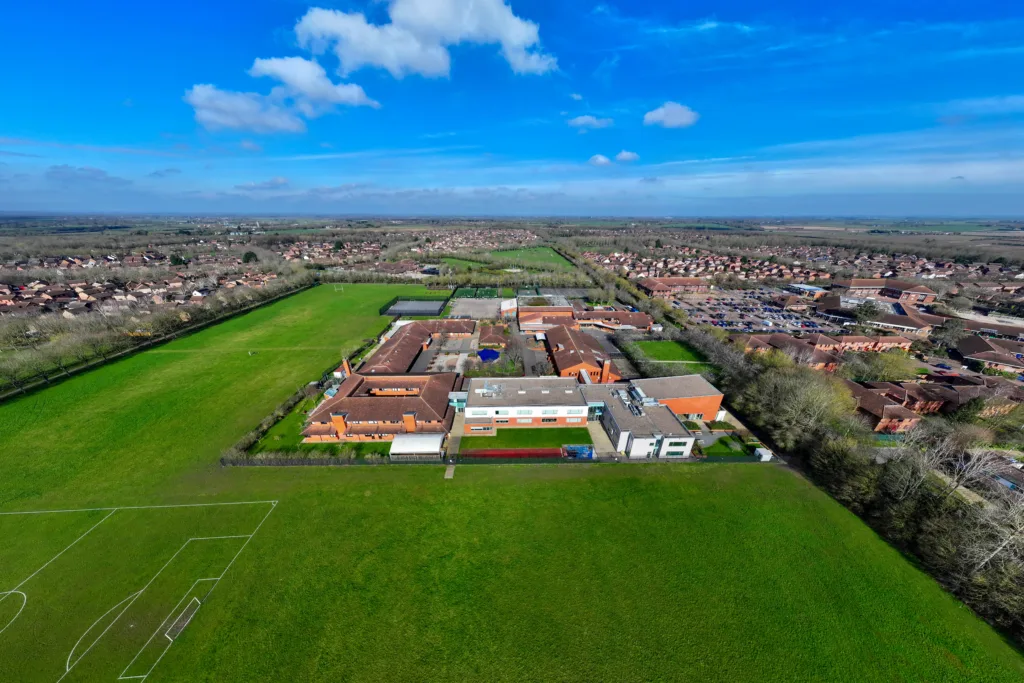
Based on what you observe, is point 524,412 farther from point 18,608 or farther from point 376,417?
point 18,608

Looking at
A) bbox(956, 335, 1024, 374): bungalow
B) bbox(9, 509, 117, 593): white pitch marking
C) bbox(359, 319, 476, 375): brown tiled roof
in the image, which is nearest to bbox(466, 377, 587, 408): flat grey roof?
bbox(359, 319, 476, 375): brown tiled roof

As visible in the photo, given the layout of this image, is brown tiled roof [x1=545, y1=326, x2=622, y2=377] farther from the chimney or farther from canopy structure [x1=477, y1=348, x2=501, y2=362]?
the chimney

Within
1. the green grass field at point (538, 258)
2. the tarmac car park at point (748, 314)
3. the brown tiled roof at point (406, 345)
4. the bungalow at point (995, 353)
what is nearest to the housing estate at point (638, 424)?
the brown tiled roof at point (406, 345)

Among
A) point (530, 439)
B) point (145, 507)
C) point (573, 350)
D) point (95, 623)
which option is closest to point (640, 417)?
point (530, 439)

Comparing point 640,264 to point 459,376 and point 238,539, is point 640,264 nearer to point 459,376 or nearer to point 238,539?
point 459,376

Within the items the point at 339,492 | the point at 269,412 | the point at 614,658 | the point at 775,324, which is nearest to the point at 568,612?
the point at 614,658
